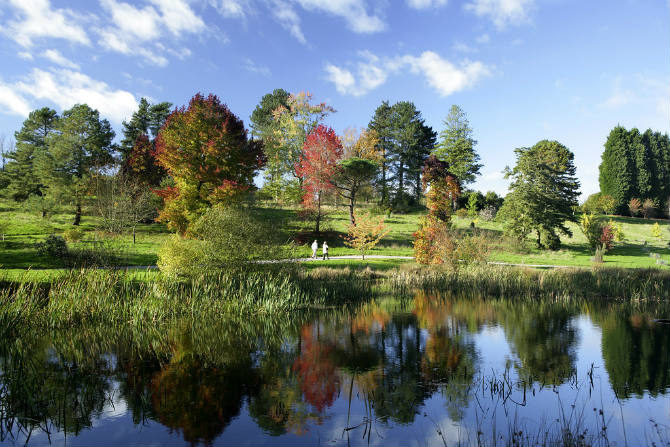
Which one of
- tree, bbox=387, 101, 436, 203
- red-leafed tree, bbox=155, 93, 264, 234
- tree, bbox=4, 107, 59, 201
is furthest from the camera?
tree, bbox=387, 101, 436, 203

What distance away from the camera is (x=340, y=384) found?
981 cm

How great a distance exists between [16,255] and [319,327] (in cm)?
2005

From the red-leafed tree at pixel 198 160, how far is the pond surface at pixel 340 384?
50.5 ft

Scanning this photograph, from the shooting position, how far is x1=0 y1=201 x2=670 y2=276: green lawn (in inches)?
1037

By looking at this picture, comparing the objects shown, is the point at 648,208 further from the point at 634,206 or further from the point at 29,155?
the point at 29,155

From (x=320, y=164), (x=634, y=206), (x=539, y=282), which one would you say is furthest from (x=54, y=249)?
(x=634, y=206)

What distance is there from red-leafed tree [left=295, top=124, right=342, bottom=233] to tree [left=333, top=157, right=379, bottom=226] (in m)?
0.78

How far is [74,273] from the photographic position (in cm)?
1502

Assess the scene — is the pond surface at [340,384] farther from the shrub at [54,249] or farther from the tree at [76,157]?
the tree at [76,157]

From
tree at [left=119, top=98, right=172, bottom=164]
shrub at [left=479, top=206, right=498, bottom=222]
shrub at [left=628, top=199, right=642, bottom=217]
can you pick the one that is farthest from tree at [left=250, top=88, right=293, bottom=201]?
shrub at [left=628, top=199, right=642, bottom=217]

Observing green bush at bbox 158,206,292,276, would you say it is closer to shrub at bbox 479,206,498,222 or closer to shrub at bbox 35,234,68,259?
shrub at bbox 35,234,68,259

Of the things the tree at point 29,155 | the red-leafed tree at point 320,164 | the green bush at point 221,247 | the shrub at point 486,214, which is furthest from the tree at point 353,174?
the tree at point 29,155

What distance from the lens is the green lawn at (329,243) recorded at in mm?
26328

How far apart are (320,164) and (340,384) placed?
30196 millimetres
